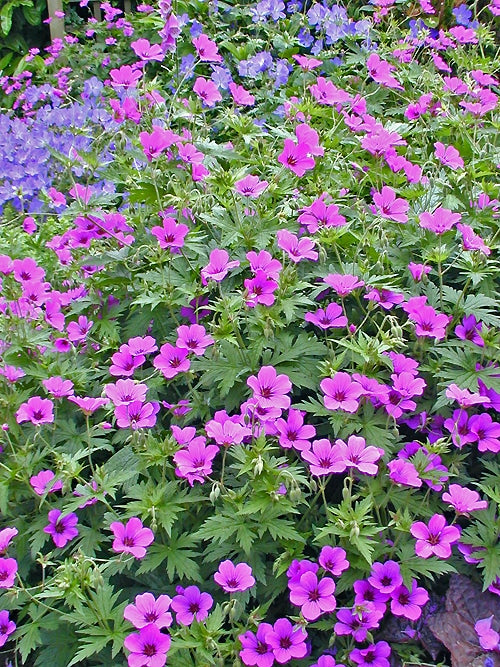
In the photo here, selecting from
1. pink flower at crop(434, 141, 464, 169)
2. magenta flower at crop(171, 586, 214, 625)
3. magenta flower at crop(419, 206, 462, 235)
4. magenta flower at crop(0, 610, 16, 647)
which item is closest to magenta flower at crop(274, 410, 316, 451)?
magenta flower at crop(171, 586, 214, 625)

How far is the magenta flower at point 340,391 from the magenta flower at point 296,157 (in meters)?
0.65

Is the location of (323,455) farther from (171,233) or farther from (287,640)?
(171,233)

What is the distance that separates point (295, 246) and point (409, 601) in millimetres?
898

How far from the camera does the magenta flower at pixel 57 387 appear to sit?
185cm

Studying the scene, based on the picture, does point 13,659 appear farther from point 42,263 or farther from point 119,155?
point 119,155

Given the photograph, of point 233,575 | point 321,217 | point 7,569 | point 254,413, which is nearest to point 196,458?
point 254,413

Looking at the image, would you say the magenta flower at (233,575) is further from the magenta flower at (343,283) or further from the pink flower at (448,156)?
the pink flower at (448,156)

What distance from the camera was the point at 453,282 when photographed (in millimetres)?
2117

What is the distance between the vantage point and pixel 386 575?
5.23 ft

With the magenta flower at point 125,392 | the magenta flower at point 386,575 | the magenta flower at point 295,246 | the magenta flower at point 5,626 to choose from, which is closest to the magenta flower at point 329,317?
the magenta flower at point 295,246

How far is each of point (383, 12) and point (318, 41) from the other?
0.42m

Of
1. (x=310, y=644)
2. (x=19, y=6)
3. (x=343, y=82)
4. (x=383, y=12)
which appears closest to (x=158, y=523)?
(x=310, y=644)

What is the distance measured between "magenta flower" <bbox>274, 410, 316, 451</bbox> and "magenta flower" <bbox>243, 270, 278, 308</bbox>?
0.28m

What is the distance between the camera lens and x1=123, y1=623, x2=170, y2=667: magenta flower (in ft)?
4.67
